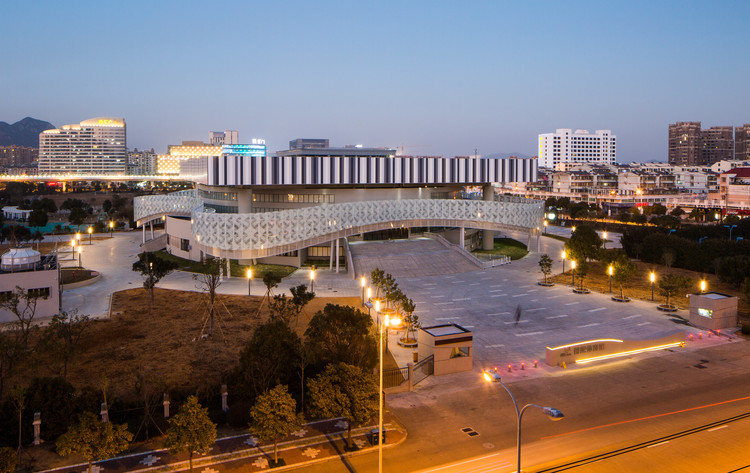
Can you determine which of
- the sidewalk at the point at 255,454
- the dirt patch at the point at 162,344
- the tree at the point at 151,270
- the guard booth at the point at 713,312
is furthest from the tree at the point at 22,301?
the guard booth at the point at 713,312

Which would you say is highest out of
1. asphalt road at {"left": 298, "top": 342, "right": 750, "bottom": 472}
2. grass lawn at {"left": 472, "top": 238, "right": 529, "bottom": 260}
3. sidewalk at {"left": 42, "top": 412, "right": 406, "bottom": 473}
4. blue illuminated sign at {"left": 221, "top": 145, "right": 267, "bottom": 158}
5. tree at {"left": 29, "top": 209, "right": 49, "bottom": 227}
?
blue illuminated sign at {"left": 221, "top": 145, "right": 267, "bottom": 158}

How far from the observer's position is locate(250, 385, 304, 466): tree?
20250mm

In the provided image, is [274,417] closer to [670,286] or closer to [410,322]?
[410,322]

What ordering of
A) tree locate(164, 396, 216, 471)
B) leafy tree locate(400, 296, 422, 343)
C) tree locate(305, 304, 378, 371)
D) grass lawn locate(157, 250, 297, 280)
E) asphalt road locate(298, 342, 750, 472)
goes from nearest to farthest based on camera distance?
tree locate(164, 396, 216, 471)
asphalt road locate(298, 342, 750, 472)
tree locate(305, 304, 378, 371)
leafy tree locate(400, 296, 422, 343)
grass lawn locate(157, 250, 297, 280)

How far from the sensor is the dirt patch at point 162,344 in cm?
2858

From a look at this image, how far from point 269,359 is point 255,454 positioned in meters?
4.73

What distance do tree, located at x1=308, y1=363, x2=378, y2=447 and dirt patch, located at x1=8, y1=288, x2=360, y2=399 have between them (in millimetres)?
8045

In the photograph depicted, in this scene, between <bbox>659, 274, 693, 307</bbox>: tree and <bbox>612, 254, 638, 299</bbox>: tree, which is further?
<bbox>612, 254, 638, 299</bbox>: tree

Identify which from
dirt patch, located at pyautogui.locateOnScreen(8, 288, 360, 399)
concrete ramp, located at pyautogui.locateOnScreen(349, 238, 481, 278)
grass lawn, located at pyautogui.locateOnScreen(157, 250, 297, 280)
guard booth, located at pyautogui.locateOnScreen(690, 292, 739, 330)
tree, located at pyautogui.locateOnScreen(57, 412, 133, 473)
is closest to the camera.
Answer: tree, located at pyautogui.locateOnScreen(57, 412, 133, 473)

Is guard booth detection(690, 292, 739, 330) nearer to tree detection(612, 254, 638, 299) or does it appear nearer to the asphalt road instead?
the asphalt road

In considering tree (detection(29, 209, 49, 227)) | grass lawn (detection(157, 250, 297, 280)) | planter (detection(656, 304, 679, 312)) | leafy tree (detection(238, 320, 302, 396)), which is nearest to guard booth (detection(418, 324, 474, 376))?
leafy tree (detection(238, 320, 302, 396))

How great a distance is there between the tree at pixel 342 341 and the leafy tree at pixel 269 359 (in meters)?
1.13

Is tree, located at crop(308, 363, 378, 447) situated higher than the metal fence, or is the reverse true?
tree, located at crop(308, 363, 378, 447)

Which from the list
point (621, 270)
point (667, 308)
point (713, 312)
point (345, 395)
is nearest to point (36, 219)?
point (621, 270)
